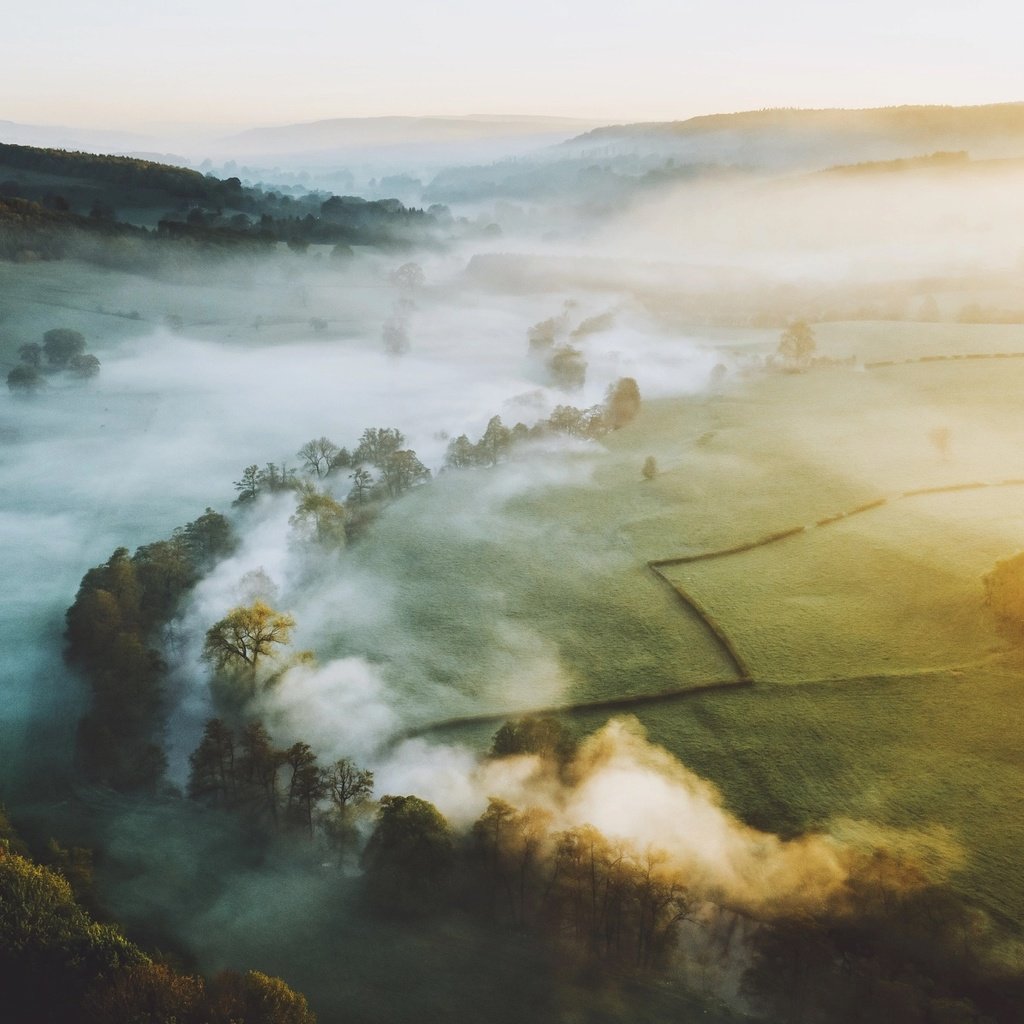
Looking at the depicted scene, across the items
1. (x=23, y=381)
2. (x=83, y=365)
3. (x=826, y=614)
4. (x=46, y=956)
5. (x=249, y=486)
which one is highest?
(x=83, y=365)

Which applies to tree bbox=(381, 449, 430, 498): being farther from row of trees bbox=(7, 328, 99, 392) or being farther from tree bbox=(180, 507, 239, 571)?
row of trees bbox=(7, 328, 99, 392)

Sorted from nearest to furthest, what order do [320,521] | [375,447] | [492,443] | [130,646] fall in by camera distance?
1. [130,646]
2. [320,521]
3. [375,447]
4. [492,443]

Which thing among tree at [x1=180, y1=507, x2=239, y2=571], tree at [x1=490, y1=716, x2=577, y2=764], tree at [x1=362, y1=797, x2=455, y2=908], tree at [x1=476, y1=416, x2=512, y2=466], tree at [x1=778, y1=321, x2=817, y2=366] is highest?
tree at [x1=778, y1=321, x2=817, y2=366]

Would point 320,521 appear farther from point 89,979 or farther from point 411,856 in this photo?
point 89,979

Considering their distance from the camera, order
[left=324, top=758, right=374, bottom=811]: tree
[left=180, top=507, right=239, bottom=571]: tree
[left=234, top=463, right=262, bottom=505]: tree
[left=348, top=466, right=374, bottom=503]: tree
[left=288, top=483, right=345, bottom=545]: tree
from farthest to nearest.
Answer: [left=348, top=466, right=374, bottom=503]: tree, [left=234, top=463, right=262, bottom=505]: tree, [left=288, top=483, right=345, bottom=545]: tree, [left=180, top=507, right=239, bottom=571]: tree, [left=324, top=758, right=374, bottom=811]: tree

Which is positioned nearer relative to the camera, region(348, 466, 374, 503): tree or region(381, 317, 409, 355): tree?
region(348, 466, 374, 503): tree

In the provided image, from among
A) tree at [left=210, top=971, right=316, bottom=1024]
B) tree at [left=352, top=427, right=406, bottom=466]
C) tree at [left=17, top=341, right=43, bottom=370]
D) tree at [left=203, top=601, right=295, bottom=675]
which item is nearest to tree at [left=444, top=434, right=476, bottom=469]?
tree at [left=352, top=427, right=406, bottom=466]

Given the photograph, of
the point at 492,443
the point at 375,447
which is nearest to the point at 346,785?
the point at 375,447
